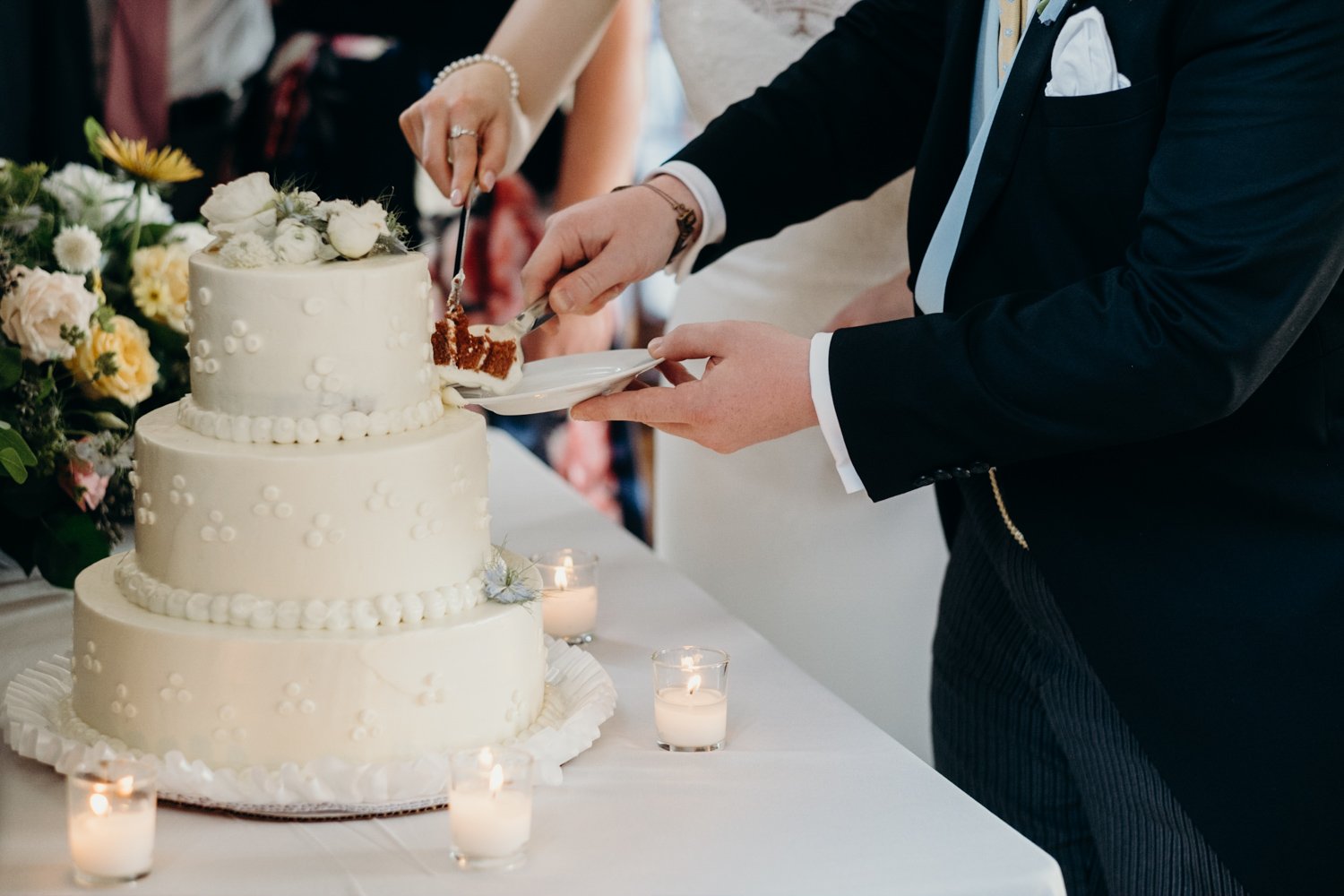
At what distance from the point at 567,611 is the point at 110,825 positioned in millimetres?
739

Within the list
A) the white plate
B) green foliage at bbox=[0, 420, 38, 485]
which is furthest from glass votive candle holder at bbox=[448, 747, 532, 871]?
green foliage at bbox=[0, 420, 38, 485]

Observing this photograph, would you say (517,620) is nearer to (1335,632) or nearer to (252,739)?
(252,739)

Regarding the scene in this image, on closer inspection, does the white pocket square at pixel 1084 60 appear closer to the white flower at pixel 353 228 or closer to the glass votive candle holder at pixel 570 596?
the white flower at pixel 353 228

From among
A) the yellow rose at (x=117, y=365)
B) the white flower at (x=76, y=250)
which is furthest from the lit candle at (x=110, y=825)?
the white flower at (x=76, y=250)

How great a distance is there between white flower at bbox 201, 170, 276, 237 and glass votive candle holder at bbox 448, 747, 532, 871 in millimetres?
601

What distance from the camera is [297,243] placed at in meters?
1.36

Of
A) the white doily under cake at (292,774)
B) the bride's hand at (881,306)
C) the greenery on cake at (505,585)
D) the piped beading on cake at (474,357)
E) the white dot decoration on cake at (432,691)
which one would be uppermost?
the piped beading on cake at (474,357)

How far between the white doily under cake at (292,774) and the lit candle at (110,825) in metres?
0.07

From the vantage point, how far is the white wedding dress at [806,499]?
2.40 m

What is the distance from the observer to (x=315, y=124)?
3.66 meters

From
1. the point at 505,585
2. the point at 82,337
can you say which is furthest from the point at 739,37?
the point at 505,585

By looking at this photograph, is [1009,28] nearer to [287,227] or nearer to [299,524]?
[287,227]

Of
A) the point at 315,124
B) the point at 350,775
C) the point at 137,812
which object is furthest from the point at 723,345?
the point at 315,124

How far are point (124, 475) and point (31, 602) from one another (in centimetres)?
22
